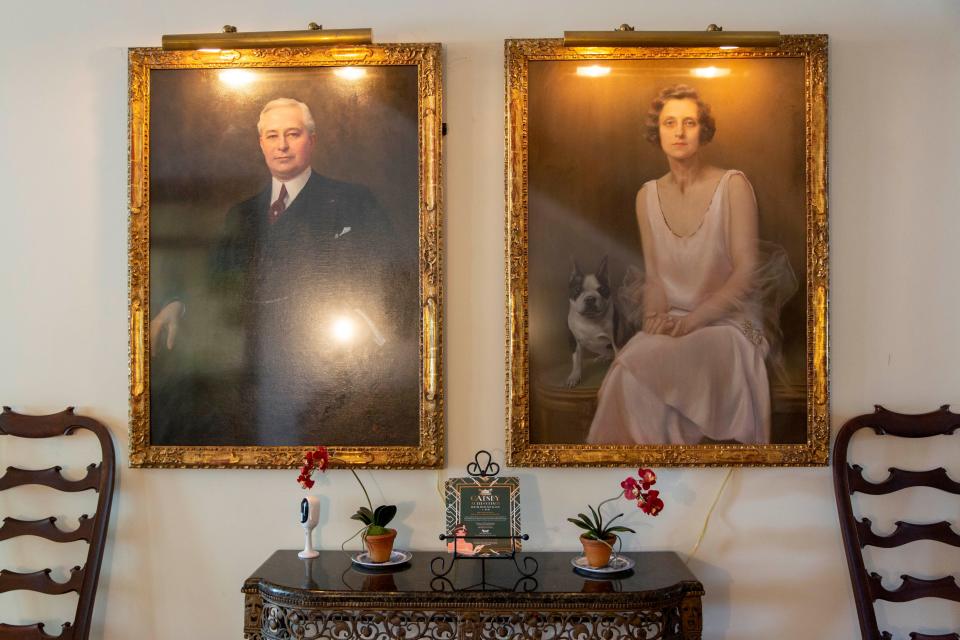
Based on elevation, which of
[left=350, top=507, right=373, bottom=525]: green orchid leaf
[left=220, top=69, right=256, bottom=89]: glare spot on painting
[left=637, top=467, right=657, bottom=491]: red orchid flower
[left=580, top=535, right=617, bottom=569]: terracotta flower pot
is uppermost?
[left=220, top=69, right=256, bottom=89]: glare spot on painting

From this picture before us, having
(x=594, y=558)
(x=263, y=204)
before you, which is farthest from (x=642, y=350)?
(x=263, y=204)

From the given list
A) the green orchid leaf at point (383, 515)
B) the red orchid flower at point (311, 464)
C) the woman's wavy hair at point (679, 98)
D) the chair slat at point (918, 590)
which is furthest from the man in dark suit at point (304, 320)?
the chair slat at point (918, 590)

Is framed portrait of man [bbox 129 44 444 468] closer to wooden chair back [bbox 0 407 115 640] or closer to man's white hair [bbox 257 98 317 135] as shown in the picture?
man's white hair [bbox 257 98 317 135]

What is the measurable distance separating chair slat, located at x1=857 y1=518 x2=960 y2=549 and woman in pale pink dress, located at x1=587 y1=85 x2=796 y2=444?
497 millimetres

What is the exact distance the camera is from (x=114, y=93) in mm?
3531

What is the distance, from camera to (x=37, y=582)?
3.33m

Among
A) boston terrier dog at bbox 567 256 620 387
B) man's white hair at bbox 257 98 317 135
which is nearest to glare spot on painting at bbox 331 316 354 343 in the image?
man's white hair at bbox 257 98 317 135

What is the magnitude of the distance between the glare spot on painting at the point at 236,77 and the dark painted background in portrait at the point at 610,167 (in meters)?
1.11

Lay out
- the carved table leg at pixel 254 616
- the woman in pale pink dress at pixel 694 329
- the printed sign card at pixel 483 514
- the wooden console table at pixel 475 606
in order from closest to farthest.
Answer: the wooden console table at pixel 475 606 < the carved table leg at pixel 254 616 < the printed sign card at pixel 483 514 < the woman in pale pink dress at pixel 694 329

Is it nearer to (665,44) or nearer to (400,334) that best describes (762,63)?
(665,44)

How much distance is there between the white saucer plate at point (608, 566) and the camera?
3105 millimetres

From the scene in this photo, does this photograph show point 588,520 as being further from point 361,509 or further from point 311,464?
point 311,464

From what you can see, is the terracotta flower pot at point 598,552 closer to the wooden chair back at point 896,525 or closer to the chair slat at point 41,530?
the wooden chair back at point 896,525

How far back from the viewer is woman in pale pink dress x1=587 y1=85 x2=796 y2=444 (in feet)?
11.1
